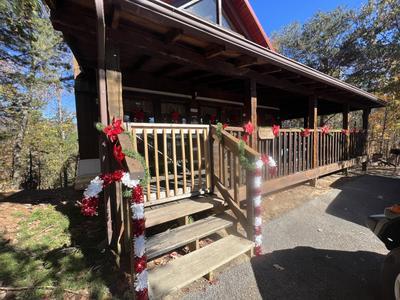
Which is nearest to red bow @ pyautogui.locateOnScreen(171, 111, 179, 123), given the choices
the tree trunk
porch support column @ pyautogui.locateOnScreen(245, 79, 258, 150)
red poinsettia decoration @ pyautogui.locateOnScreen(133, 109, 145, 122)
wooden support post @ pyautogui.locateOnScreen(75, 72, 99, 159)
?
red poinsettia decoration @ pyautogui.locateOnScreen(133, 109, 145, 122)

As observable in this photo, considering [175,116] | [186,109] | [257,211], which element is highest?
[186,109]

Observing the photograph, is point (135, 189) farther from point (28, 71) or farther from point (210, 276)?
point (28, 71)

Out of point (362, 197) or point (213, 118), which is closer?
point (362, 197)

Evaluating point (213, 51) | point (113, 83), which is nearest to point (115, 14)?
point (113, 83)

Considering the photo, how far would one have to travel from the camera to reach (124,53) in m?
3.95

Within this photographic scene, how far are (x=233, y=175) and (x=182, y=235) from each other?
126 centimetres

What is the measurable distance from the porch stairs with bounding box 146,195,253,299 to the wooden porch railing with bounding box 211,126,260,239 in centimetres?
16

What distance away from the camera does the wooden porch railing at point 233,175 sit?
10.0 feet

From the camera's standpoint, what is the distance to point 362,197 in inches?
220

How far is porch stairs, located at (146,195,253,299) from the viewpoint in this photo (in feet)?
7.28

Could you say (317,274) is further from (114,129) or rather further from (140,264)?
(114,129)

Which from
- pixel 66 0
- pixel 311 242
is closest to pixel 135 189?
pixel 66 0

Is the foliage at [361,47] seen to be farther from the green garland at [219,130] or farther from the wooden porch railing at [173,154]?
the wooden porch railing at [173,154]

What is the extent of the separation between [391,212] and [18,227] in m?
5.19
